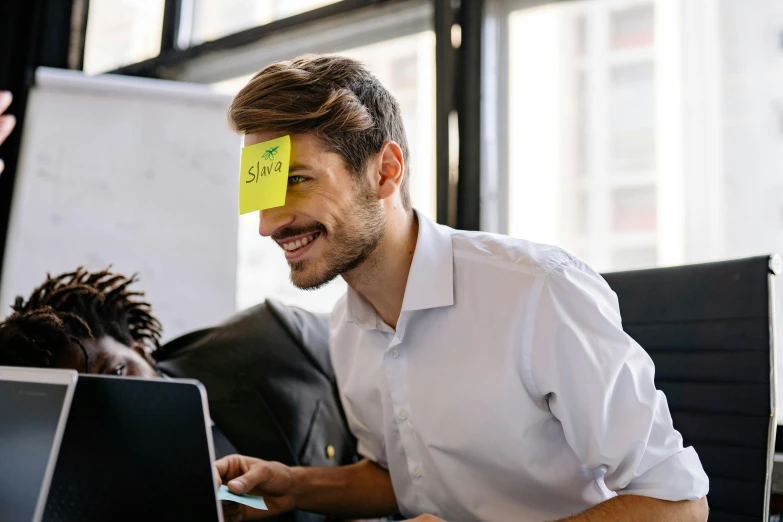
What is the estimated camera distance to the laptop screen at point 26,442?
0.73 metres

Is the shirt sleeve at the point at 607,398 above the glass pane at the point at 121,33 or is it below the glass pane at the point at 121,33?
below

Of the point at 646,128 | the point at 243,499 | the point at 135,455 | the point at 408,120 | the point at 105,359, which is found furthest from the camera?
the point at 408,120

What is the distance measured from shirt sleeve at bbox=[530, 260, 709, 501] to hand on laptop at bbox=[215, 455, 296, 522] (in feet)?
1.54

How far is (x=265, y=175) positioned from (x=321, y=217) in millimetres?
108

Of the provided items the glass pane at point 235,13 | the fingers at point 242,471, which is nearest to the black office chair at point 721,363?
the fingers at point 242,471

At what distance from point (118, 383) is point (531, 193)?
4.56 feet

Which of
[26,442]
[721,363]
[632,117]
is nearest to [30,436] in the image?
[26,442]

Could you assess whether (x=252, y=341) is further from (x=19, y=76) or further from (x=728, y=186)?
(x=19, y=76)

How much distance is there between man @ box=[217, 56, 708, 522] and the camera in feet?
2.98

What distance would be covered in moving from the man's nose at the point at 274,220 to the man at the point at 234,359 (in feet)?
1.37

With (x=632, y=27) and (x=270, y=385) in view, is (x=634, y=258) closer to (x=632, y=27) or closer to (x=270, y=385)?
(x=632, y=27)

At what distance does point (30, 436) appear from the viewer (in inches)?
29.3

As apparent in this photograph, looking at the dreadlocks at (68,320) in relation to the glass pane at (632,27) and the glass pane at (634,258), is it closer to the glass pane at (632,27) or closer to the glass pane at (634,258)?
the glass pane at (634,258)

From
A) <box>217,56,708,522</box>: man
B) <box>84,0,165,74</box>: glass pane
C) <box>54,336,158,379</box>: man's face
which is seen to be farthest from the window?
<box>84,0,165,74</box>: glass pane
